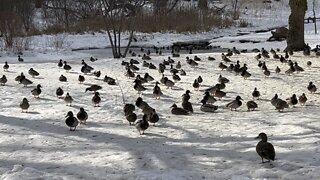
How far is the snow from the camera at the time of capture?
A: 6.27 m

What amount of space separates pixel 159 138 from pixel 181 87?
5422mm

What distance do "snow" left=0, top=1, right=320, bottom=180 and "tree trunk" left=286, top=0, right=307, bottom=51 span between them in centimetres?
668

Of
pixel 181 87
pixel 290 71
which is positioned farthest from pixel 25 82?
pixel 290 71

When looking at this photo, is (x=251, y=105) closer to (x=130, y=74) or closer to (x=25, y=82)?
(x=130, y=74)

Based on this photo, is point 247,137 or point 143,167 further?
point 247,137

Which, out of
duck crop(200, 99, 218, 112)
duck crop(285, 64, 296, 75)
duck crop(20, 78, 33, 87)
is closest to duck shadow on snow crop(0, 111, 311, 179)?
duck crop(200, 99, 218, 112)

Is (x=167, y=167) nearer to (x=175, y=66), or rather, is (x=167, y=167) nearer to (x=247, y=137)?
(x=247, y=137)

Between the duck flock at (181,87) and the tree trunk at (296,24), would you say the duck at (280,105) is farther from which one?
the tree trunk at (296,24)

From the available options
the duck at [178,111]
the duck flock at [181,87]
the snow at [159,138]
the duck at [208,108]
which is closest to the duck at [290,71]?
the duck flock at [181,87]

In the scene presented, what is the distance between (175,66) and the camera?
17.0 metres

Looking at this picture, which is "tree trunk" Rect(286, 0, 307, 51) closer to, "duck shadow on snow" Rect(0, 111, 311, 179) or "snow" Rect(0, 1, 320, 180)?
"snow" Rect(0, 1, 320, 180)

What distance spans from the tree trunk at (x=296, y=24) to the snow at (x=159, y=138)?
6.68 m

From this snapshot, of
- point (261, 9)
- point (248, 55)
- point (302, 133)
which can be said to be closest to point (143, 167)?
point (302, 133)

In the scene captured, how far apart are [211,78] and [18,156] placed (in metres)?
8.68
